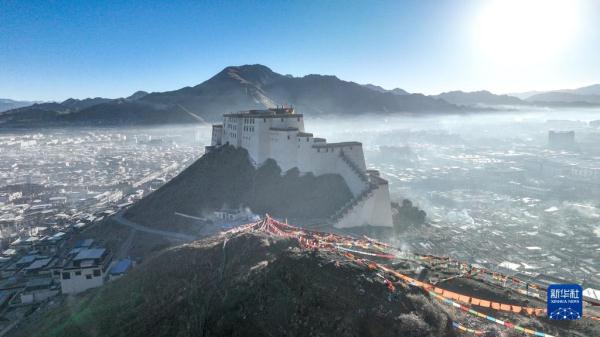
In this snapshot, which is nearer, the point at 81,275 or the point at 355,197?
the point at 81,275

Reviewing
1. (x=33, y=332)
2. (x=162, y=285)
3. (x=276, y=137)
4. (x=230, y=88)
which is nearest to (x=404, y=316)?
(x=162, y=285)

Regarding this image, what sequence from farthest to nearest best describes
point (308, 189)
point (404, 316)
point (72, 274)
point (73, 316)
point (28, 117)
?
point (28, 117)
point (308, 189)
point (72, 274)
point (73, 316)
point (404, 316)

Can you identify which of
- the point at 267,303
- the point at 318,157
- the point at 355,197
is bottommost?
the point at 355,197

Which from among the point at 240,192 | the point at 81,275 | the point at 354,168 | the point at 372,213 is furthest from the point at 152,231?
the point at 372,213

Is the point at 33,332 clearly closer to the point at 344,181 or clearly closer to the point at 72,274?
the point at 72,274

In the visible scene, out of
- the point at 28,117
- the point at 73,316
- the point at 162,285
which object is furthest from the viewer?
the point at 28,117

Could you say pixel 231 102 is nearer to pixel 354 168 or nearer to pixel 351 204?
pixel 354 168

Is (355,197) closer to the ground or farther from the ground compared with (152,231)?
farther from the ground

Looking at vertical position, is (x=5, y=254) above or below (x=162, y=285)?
below

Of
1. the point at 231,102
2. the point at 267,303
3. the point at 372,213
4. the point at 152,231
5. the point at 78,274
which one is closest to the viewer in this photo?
the point at 267,303
